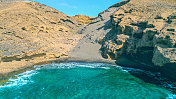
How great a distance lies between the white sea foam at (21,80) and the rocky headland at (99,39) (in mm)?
2537

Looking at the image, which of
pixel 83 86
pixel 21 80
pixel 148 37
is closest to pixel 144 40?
pixel 148 37

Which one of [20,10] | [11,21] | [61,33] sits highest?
[20,10]

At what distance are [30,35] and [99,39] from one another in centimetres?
1630

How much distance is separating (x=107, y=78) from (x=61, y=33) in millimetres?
22866

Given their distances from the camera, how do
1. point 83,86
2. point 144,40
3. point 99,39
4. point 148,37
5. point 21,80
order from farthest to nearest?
point 99,39 → point 144,40 → point 148,37 → point 21,80 → point 83,86

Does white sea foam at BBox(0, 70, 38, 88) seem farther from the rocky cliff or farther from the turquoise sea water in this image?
the rocky cliff

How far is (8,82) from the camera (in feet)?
46.7

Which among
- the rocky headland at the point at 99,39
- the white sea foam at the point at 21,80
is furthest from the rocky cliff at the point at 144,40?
the white sea foam at the point at 21,80

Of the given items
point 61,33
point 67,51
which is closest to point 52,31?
point 61,33

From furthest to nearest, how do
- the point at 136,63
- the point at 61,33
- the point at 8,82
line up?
the point at 61,33
the point at 136,63
the point at 8,82

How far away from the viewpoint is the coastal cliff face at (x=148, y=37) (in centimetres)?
Result: 1399

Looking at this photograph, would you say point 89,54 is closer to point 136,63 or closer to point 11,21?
point 136,63

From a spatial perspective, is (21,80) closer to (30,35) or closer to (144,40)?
(30,35)

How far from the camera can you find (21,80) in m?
15.0
